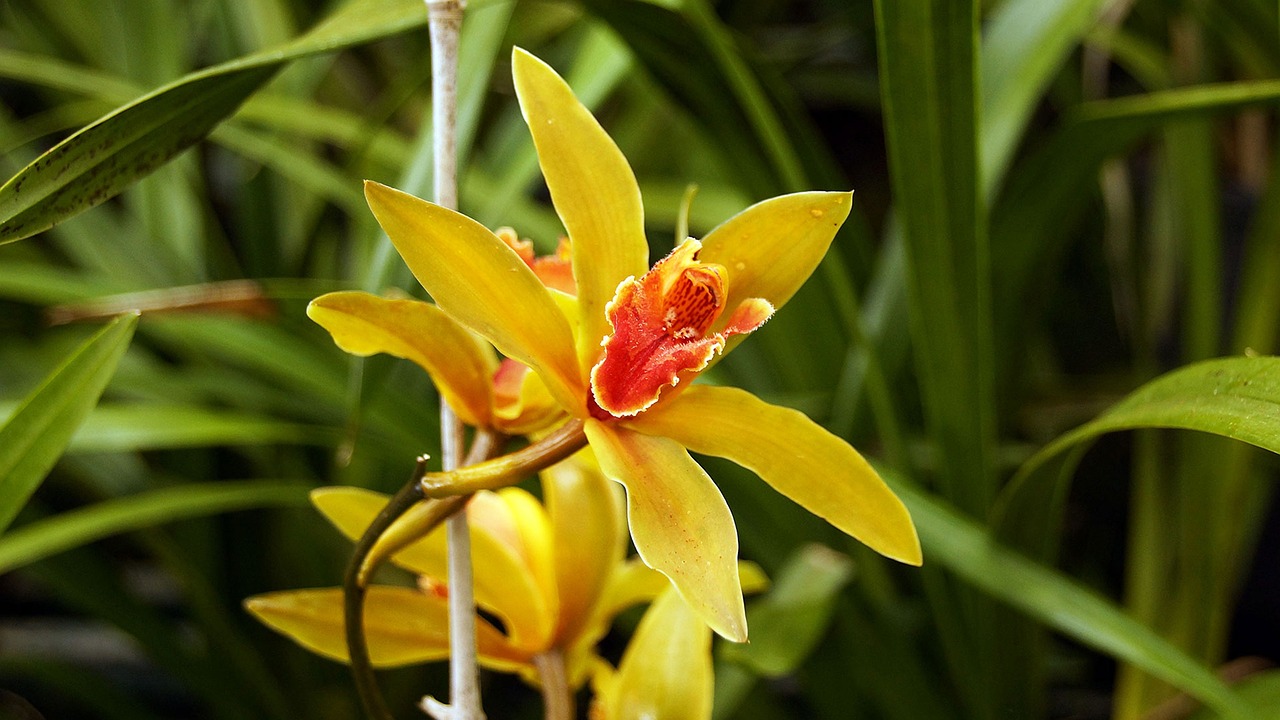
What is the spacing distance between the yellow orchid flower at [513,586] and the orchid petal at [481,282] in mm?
70

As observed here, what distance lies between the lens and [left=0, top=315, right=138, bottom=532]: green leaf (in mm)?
→ 324

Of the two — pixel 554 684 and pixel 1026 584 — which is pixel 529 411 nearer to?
pixel 554 684

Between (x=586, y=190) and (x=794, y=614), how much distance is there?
35cm

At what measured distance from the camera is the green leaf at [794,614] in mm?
501

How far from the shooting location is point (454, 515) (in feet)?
0.92

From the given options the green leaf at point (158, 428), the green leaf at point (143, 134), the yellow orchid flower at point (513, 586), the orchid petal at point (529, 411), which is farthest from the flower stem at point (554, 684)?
the green leaf at point (158, 428)

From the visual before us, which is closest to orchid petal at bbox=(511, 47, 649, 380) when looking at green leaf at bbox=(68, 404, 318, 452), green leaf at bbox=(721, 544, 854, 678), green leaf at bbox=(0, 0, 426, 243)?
green leaf at bbox=(0, 0, 426, 243)

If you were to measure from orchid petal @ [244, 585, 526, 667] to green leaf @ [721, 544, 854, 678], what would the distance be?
203mm

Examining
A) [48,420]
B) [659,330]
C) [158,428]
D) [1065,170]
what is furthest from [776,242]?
[158,428]

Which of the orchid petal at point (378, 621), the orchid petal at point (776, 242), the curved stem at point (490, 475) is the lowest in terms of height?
the orchid petal at point (378, 621)

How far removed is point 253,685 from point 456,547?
2.31ft

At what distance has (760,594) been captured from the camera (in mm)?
806

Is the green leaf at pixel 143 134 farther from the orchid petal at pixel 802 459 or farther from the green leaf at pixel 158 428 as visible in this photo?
the green leaf at pixel 158 428

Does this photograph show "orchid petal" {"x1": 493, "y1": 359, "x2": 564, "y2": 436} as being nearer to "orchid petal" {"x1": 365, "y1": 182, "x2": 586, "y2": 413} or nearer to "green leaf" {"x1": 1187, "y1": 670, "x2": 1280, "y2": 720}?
"orchid petal" {"x1": 365, "y1": 182, "x2": 586, "y2": 413}
